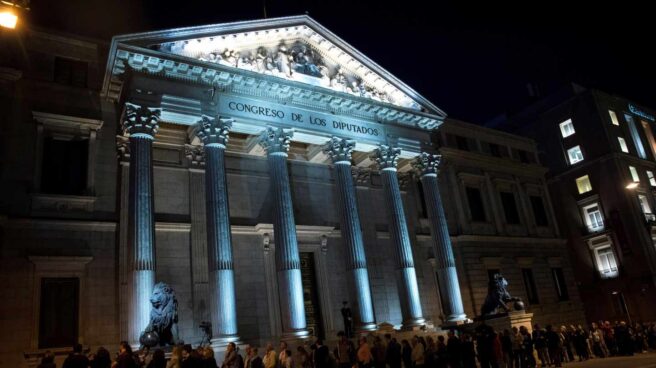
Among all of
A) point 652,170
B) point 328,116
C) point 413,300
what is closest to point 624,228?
point 652,170

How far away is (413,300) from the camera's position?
2256 centimetres

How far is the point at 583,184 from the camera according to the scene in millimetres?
41781

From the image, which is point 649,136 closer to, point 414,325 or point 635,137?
point 635,137

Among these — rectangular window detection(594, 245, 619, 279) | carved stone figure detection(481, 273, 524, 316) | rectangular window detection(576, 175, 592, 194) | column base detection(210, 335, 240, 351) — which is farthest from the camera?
rectangular window detection(576, 175, 592, 194)

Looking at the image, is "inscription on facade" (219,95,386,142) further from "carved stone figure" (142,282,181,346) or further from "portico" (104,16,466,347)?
"carved stone figure" (142,282,181,346)

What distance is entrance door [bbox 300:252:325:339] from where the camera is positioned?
2402 cm

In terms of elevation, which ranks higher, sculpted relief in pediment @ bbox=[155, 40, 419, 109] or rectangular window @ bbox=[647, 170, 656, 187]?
sculpted relief in pediment @ bbox=[155, 40, 419, 109]

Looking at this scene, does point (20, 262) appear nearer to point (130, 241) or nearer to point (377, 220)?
point (130, 241)

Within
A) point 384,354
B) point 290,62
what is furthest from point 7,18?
point 290,62

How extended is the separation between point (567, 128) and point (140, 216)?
37980mm

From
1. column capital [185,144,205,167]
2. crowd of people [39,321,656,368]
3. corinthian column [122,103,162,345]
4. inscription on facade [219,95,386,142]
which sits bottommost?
crowd of people [39,321,656,368]

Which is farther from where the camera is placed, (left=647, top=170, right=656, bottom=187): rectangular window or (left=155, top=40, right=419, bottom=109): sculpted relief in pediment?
(left=647, top=170, right=656, bottom=187): rectangular window

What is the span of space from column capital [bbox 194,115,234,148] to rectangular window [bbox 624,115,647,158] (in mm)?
37730

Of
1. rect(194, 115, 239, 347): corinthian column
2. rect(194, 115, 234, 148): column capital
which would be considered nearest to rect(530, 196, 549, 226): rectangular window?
rect(194, 115, 239, 347): corinthian column
